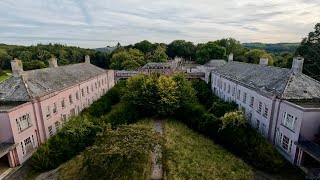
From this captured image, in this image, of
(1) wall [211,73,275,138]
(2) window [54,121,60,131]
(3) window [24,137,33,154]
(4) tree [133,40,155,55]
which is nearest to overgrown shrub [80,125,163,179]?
(3) window [24,137,33,154]

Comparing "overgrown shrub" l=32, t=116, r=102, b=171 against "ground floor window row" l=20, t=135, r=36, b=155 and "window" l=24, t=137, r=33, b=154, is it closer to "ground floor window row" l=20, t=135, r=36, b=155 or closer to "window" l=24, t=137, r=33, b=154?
"ground floor window row" l=20, t=135, r=36, b=155

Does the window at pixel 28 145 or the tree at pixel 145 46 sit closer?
the window at pixel 28 145

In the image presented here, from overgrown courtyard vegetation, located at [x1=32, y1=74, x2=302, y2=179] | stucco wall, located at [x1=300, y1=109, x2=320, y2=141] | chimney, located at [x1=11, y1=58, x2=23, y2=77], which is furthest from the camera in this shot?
chimney, located at [x1=11, y1=58, x2=23, y2=77]

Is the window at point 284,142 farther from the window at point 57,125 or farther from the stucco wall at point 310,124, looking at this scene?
the window at point 57,125

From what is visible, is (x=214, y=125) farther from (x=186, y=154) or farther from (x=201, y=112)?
(x=186, y=154)

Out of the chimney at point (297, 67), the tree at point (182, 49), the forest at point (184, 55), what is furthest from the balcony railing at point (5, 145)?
the tree at point (182, 49)
